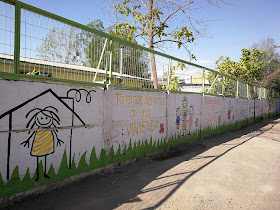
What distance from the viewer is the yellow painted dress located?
2867 mm

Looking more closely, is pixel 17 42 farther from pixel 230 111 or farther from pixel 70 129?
pixel 230 111

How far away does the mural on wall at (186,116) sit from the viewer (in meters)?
6.36

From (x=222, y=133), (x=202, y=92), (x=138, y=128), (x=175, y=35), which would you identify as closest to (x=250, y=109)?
(x=222, y=133)

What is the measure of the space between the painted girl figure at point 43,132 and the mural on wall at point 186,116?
401cm

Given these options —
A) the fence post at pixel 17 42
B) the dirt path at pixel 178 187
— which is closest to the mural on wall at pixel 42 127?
the fence post at pixel 17 42

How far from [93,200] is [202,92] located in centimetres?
602

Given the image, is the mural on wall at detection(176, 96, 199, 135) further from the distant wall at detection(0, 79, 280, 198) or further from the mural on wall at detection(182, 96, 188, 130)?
the distant wall at detection(0, 79, 280, 198)

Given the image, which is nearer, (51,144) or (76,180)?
(51,144)

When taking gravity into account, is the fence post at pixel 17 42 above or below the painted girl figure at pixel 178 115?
above

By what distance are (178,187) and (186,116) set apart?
11.5 feet

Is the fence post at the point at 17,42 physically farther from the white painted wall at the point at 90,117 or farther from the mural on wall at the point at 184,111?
the mural on wall at the point at 184,111

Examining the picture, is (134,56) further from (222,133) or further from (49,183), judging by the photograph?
(222,133)

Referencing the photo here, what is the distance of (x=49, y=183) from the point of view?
121 inches

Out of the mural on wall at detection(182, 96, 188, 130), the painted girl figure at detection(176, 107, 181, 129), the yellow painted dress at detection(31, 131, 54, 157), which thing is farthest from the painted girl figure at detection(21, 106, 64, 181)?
the mural on wall at detection(182, 96, 188, 130)
